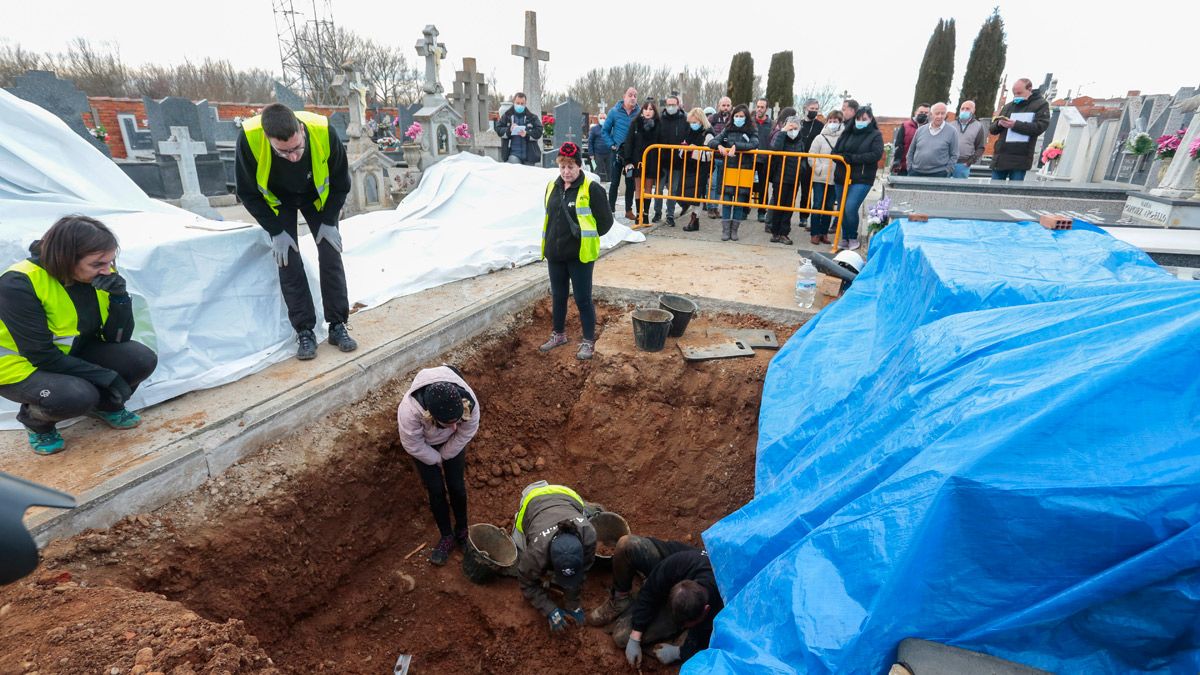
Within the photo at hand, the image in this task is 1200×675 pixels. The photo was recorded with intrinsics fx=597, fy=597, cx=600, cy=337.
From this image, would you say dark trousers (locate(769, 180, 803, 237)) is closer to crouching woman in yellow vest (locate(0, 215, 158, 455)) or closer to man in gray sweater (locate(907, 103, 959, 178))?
man in gray sweater (locate(907, 103, 959, 178))

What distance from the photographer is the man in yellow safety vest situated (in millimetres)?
3604

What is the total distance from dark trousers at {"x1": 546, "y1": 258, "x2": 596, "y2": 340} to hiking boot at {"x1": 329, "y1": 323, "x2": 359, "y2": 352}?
1594mm

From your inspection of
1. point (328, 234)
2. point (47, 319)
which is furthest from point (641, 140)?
point (47, 319)

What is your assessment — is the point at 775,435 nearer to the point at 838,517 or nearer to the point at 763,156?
the point at 838,517

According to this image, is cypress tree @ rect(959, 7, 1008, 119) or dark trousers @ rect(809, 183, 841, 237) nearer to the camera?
dark trousers @ rect(809, 183, 841, 237)

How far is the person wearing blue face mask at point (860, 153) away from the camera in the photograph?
22.6ft

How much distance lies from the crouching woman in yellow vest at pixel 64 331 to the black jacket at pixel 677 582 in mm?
2983

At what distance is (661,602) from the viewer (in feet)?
11.0

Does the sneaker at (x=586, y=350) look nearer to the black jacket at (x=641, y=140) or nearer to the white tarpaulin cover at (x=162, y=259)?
the white tarpaulin cover at (x=162, y=259)

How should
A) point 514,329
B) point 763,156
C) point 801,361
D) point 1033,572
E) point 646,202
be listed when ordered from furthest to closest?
point 646,202 → point 763,156 → point 514,329 → point 801,361 → point 1033,572

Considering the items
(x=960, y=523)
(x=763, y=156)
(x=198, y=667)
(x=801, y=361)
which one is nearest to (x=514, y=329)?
(x=801, y=361)

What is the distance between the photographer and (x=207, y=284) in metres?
3.85

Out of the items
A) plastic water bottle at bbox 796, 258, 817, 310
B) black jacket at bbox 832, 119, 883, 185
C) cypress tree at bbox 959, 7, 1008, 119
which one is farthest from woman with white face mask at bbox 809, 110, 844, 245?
cypress tree at bbox 959, 7, 1008, 119

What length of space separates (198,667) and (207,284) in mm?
2554
